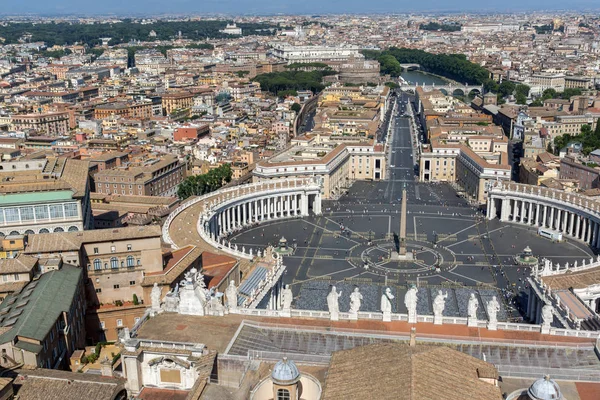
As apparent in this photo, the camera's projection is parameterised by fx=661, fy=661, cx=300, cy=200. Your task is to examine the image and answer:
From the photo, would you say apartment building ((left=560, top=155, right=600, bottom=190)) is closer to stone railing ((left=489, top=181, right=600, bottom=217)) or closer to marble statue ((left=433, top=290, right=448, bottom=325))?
stone railing ((left=489, top=181, right=600, bottom=217))

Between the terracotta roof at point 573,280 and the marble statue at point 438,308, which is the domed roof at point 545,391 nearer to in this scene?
the marble statue at point 438,308

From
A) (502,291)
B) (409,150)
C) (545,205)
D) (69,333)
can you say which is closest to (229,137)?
(409,150)

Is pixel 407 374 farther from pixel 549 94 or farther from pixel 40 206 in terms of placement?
pixel 549 94

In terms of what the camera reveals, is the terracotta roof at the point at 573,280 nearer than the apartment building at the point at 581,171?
Yes

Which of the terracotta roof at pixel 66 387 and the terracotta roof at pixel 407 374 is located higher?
the terracotta roof at pixel 407 374

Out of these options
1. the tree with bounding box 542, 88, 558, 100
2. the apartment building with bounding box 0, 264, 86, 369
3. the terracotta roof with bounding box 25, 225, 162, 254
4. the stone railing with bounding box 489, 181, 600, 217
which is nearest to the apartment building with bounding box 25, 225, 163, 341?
the terracotta roof with bounding box 25, 225, 162, 254

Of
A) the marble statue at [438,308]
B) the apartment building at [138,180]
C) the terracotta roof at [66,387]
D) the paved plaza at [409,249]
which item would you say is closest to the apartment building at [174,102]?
the apartment building at [138,180]

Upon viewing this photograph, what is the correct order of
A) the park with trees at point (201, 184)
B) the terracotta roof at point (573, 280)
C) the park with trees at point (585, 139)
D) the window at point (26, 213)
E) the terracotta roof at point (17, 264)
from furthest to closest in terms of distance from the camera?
the park with trees at point (585, 139) → the park with trees at point (201, 184) → the window at point (26, 213) → the terracotta roof at point (573, 280) → the terracotta roof at point (17, 264)

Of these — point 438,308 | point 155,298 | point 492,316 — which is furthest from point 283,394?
point 492,316
